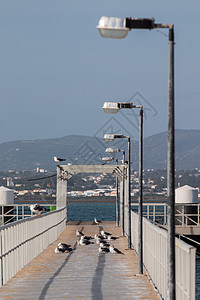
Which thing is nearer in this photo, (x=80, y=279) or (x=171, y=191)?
(x=171, y=191)

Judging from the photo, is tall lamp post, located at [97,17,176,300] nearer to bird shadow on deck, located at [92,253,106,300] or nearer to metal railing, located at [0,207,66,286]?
bird shadow on deck, located at [92,253,106,300]

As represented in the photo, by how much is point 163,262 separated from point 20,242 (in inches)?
234

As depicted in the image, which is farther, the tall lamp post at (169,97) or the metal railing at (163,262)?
the tall lamp post at (169,97)

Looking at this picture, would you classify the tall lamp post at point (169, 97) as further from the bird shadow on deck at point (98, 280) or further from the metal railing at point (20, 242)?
the metal railing at point (20, 242)

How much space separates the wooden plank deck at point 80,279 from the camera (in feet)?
46.8

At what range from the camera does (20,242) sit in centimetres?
1841

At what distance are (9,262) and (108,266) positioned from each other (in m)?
4.72

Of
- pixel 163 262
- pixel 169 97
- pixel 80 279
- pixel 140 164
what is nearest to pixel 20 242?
pixel 80 279

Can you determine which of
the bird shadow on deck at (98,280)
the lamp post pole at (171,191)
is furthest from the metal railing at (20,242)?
the lamp post pole at (171,191)

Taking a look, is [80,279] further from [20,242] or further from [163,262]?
[163,262]

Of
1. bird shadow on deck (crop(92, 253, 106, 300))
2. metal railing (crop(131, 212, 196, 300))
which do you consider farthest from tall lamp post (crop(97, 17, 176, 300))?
bird shadow on deck (crop(92, 253, 106, 300))

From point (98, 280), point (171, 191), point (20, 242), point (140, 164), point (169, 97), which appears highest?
point (169, 97)

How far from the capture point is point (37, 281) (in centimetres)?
1647

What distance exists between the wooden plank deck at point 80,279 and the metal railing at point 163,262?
1.30 feet
